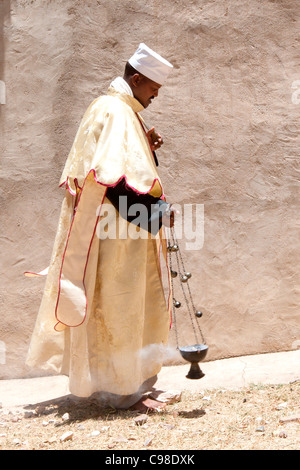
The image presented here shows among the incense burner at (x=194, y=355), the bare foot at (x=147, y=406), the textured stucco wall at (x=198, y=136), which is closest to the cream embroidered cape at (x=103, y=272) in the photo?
the bare foot at (x=147, y=406)

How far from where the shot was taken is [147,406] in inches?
125

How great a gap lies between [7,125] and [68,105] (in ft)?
1.53

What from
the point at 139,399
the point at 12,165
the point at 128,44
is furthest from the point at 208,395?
the point at 128,44

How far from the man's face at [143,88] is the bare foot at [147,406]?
1.69 meters

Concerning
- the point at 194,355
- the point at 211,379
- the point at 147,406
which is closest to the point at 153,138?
the point at 194,355

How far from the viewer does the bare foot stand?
315 cm

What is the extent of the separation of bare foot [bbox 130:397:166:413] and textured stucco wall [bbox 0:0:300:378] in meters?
1.06

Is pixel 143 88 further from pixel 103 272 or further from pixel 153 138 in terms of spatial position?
pixel 103 272

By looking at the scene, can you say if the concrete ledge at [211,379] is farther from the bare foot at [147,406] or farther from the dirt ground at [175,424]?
the bare foot at [147,406]

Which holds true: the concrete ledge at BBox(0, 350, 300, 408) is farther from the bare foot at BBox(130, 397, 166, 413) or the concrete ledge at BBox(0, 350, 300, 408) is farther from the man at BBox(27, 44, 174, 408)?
the man at BBox(27, 44, 174, 408)

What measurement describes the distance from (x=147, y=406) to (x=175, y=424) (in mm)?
266

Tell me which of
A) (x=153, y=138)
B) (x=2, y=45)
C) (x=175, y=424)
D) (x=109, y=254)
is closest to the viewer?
(x=175, y=424)

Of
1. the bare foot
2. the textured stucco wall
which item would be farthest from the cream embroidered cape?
the textured stucco wall

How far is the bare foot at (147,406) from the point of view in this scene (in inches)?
124
